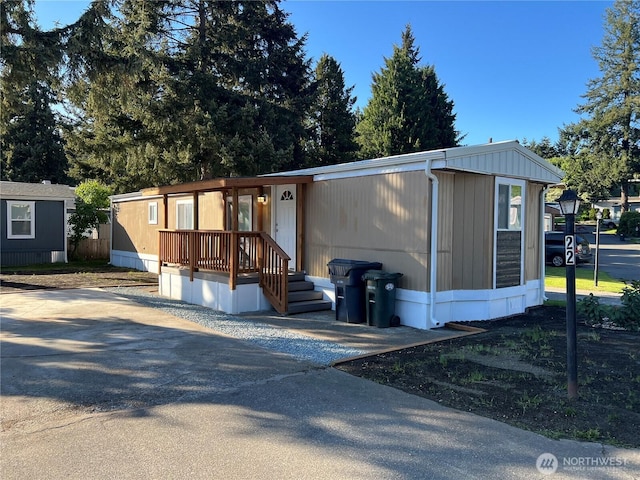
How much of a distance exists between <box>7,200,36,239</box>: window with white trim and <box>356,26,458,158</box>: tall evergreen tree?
1683 centimetres

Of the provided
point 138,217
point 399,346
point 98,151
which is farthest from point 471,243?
point 98,151

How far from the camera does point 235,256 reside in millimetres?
9000

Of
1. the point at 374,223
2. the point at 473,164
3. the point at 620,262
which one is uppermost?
the point at 473,164

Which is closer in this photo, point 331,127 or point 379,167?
point 379,167

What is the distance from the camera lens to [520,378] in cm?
509

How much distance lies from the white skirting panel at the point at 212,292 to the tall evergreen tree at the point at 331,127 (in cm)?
1272

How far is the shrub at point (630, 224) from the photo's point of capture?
33938 millimetres

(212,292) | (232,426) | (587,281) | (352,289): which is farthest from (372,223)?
(587,281)

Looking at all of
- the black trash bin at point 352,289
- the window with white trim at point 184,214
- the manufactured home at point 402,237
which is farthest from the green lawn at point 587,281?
the window with white trim at point 184,214

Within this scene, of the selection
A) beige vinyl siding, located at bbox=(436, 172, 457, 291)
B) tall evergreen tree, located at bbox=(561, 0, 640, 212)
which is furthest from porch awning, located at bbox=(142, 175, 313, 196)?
tall evergreen tree, located at bbox=(561, 0, 640, 212)

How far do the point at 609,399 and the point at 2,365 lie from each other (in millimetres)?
6483

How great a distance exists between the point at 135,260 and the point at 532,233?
13.3m

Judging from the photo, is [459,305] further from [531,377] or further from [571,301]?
[571,301]

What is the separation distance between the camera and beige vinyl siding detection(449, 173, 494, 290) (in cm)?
824
